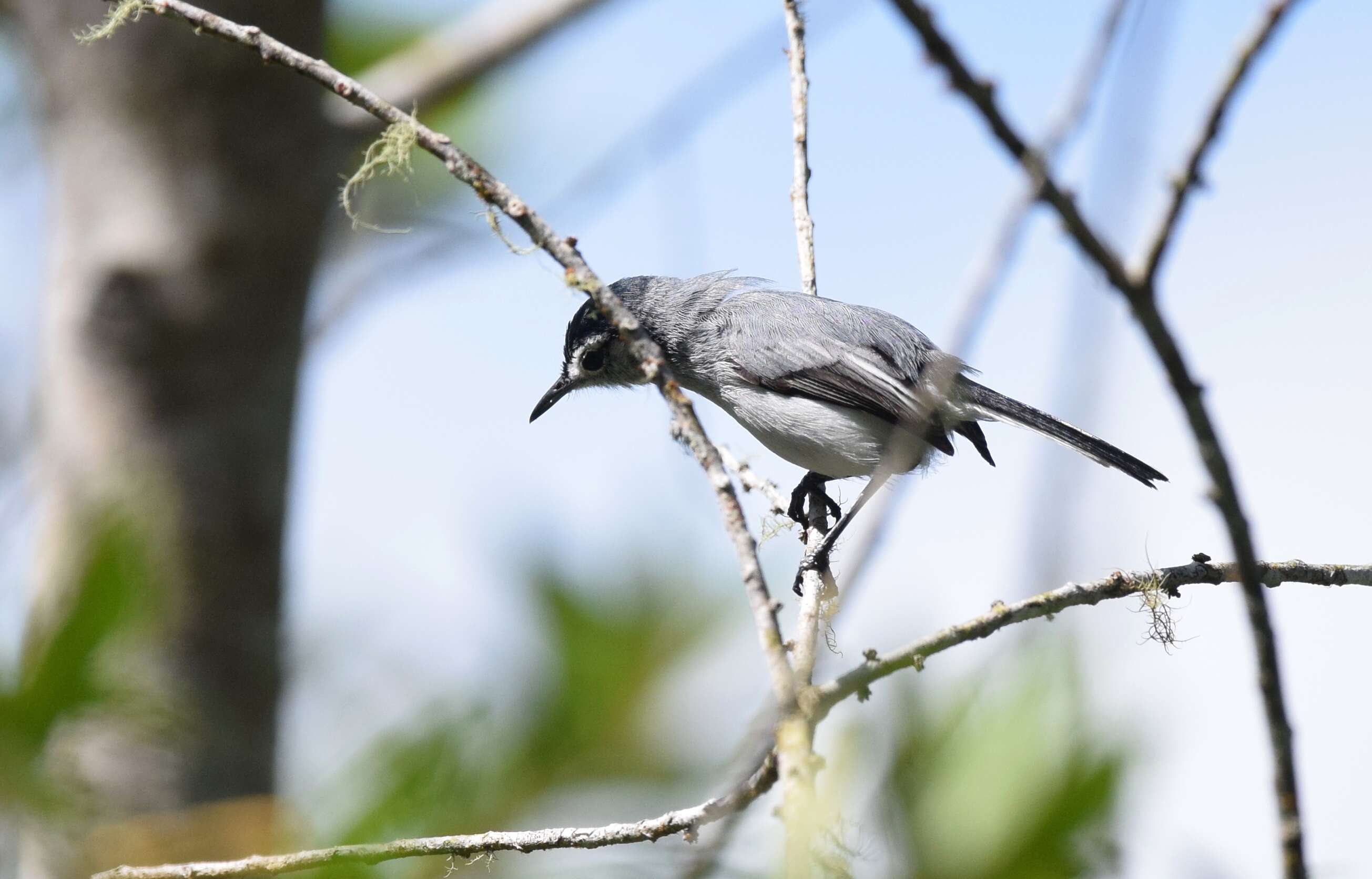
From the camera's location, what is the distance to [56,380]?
123 inches

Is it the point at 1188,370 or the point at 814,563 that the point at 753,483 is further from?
the point at 1188,370

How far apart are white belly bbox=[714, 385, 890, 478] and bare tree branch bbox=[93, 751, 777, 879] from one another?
1.82 meters

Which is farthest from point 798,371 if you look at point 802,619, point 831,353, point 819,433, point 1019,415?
point 802,619

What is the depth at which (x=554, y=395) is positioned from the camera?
3443mm

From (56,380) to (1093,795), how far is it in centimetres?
311

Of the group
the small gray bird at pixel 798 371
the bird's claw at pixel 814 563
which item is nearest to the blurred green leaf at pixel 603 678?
the bird's claw at pixel 814 563

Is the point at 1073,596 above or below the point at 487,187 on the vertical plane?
below

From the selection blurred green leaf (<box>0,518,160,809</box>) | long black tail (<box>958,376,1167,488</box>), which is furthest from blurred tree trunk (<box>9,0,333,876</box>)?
blurred green leaf (<box>0,518,160,809</box>)

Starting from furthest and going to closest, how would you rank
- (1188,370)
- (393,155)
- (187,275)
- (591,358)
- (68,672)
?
(591,358) → (187,275) → (393,155) → (68,672) → (1188,370)

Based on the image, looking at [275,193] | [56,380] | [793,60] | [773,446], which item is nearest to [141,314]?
[56,380]

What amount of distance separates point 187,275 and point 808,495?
1.74 meters

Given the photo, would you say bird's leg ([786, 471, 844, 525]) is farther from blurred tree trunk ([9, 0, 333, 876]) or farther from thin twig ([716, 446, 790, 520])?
blurred tree trunk ([9, 0, 333, 876])

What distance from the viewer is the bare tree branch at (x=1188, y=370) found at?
2.16 ft

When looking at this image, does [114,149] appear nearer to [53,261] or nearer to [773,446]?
[53,261]
